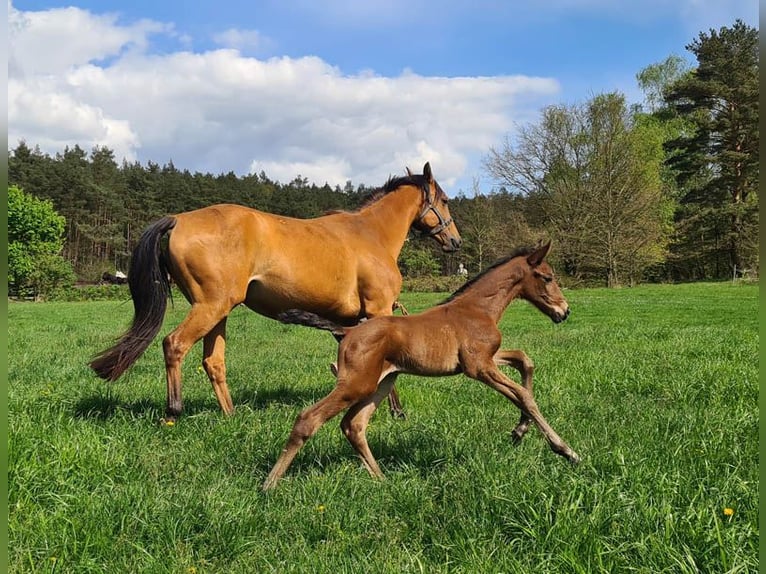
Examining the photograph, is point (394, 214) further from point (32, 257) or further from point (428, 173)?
point (32, 257)

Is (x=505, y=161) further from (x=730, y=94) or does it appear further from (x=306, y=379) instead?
(x=306, y=379)

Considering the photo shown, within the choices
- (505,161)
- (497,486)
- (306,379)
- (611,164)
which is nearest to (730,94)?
(611,164)

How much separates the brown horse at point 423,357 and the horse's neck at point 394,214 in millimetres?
2388

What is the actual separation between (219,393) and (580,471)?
11.7 ft

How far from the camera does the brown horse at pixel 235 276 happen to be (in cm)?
524

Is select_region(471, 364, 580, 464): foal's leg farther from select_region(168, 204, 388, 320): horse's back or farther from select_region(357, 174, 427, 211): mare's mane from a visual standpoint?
select_region(357, 174, 427, 211): mare's mane

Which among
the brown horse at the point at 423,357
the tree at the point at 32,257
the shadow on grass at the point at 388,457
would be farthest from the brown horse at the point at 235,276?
the tree at the point at 32,257

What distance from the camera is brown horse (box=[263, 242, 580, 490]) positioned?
3811 millimetres

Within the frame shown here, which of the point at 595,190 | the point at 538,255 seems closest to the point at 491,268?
the point at 538,255

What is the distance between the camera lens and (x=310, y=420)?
12.4 feet

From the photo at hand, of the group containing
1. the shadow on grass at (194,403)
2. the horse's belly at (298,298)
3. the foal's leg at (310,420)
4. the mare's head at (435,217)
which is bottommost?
the shadow on grass at (194,403)

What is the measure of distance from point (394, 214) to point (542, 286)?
271 cm

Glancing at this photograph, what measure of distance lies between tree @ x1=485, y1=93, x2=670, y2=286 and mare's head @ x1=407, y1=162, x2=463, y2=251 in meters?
30.3

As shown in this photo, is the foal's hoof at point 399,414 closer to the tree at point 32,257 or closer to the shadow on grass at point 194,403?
the shadow on grass at point 194,403
